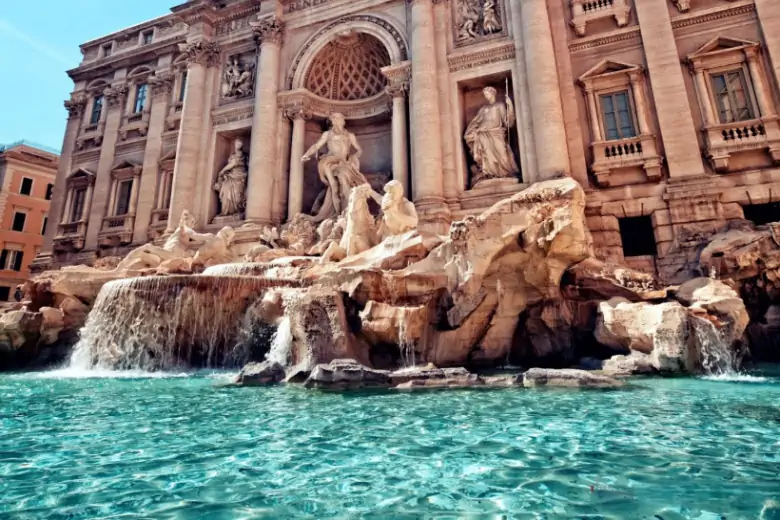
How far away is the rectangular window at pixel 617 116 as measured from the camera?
1299 cm

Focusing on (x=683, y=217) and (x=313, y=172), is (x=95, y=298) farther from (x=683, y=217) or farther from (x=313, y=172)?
(x=683, y=217)

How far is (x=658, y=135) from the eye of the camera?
12375 mm

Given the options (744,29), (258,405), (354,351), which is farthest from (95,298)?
(744,29)

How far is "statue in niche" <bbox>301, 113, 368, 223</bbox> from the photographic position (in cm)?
1499

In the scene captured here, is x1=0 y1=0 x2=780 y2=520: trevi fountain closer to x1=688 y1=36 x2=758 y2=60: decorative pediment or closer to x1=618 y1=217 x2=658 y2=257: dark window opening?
x1=618 y1=217 x2=658 y2=257: dark window opening

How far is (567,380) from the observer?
539 cm

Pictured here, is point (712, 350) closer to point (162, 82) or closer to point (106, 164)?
point (162, 82)

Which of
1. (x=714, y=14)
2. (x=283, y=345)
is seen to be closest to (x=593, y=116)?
(x=714, y=14)

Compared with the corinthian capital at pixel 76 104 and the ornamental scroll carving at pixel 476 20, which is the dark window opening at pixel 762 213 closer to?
the ornamental scroll carving at pixel 476 20

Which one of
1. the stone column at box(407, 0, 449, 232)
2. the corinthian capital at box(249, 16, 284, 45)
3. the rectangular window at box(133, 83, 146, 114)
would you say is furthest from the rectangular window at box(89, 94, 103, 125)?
the stone column at box(407, 0, 449, 232)

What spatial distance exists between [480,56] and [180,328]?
12.1 meters

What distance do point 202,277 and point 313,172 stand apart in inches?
360

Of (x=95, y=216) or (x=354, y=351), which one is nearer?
(x=354, y=351)

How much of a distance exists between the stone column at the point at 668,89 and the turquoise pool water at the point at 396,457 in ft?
29.6
